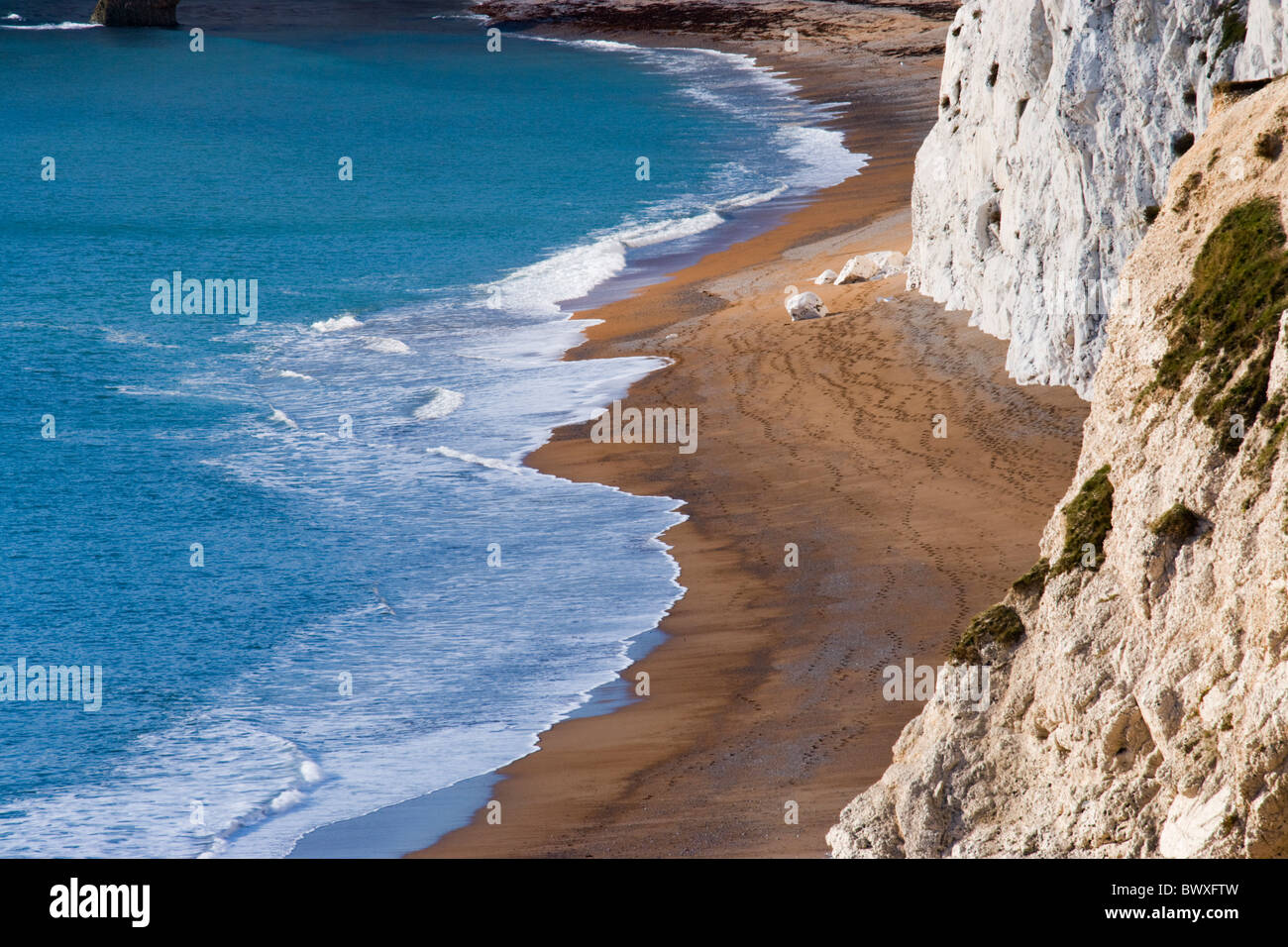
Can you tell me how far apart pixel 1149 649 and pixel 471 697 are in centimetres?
823

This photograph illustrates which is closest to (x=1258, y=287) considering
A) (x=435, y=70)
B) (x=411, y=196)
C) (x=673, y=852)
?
(x=673, y=852)

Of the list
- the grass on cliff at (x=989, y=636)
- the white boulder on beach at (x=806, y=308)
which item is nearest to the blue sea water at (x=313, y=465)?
the white boulder on beach at (x=806, y=308)

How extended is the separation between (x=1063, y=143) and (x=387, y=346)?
15.1 metres

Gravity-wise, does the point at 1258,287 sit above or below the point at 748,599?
above

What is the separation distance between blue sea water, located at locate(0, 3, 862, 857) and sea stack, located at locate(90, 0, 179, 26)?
41782mm

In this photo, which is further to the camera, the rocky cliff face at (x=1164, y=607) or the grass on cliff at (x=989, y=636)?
the grass on cliff at (x=989, y=636)

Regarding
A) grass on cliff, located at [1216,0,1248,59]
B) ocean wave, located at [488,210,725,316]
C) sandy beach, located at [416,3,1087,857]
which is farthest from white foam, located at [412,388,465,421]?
grass on cliff, located at [1216,0,1248,59]

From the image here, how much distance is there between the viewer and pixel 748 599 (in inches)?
586

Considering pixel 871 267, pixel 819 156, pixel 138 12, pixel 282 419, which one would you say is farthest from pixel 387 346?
pixel 138 12

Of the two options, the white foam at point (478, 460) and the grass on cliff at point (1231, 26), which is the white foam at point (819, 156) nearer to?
the white foam at point (478, 460)

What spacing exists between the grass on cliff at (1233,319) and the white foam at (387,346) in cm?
2214

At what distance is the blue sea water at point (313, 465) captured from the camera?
41.4 feet
